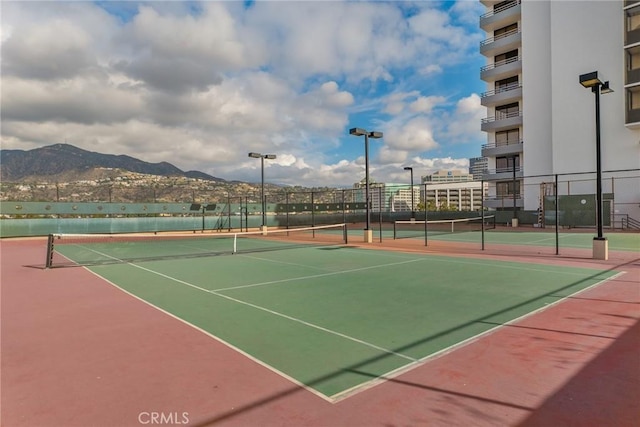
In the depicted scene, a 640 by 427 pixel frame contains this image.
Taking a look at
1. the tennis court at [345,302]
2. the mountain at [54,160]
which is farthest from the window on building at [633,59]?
the mountain at [54,160]

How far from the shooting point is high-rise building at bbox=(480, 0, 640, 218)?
112 ft

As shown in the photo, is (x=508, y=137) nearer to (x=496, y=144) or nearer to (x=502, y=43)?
(x=496, y=144)

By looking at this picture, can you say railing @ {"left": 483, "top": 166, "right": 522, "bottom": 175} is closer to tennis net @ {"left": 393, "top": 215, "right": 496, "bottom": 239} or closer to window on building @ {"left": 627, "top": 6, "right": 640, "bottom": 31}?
tennis net @ {"left": 393, "top": 215, "right": 496, "bottom": 239}

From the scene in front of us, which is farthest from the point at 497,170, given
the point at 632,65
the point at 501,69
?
the point at 632,65

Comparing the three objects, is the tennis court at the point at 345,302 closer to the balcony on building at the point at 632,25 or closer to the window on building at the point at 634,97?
the window on building at the point at 634,97

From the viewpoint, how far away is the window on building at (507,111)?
150 feet

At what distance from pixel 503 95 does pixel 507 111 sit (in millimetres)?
2177

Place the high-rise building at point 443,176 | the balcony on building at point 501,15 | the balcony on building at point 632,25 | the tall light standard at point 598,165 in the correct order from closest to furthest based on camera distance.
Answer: the tall light standard at point 598,165, the balcony on building at point 632,25, the balcony on building at point 501,15, the high-rise building at point 443,176

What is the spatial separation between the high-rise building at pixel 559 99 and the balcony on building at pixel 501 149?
0.38ft

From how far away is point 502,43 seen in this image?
Result: 46.1 metres

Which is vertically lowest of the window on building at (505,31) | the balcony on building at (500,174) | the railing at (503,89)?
the balcony on building at (500,174)

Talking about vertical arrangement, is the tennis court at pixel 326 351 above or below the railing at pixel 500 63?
below

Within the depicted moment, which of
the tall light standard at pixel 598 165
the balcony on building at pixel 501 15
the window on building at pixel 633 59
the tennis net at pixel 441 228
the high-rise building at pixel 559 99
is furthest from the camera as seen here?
the balcony on building at pixel 501 15

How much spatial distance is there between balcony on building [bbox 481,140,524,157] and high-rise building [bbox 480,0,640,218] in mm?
116
